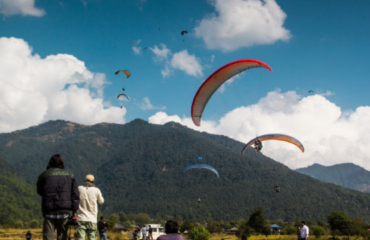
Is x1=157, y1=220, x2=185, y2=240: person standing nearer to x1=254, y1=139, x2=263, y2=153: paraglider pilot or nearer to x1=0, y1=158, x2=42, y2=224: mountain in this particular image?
x1=254, y1=139, x2=263, y2=153: paraglider pilot

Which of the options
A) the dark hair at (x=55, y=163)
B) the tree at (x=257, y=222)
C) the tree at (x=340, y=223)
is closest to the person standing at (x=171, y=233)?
the dark hair at (x=55, y=163)

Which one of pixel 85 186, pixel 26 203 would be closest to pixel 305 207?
pixel 26 203

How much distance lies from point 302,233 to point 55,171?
1216 centimetres

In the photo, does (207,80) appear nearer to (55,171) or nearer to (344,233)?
(55,171)

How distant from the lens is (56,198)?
577 centimetres

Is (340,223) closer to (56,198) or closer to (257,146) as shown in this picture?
(257,146)

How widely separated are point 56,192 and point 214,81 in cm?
1579

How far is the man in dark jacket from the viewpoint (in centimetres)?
575

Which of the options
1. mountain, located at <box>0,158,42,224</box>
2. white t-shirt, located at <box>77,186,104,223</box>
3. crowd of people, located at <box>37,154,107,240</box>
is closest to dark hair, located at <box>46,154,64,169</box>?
crowd of people, located at <box>37,154,107,240</box>

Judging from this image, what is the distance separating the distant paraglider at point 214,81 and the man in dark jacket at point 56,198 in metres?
14.5

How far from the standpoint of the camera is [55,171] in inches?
233

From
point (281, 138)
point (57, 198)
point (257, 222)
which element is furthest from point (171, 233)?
point (257, 222)

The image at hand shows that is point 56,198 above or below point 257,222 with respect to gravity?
above

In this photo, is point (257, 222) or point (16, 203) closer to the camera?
point (257, 222)
